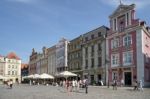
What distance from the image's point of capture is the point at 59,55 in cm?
7419

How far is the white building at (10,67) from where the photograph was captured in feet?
370

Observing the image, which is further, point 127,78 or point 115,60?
point 115,60

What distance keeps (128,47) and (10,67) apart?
80.1m

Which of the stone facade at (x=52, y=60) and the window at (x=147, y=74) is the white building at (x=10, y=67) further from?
the window at (x=147, y=74)

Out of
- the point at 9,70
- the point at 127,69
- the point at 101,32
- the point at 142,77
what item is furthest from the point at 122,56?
the point at 9,70

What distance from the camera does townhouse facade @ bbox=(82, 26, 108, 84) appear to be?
52.2 metres

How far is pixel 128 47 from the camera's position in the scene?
148ft

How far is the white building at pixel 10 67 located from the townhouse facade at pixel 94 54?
206 ft

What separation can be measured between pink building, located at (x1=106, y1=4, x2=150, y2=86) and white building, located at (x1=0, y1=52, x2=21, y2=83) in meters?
72.9

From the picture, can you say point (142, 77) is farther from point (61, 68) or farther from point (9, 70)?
point (9, 70)

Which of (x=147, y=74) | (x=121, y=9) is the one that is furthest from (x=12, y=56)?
(x=147, y=74)

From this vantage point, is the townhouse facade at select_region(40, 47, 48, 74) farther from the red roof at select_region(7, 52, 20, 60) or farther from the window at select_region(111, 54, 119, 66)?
the window at select_region(111, 54, 119, 66)

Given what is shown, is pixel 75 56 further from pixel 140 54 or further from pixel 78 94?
pixel 78 94

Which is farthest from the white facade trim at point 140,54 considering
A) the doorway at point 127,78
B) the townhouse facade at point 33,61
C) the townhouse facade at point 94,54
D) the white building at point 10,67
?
the white building at point 10,67
